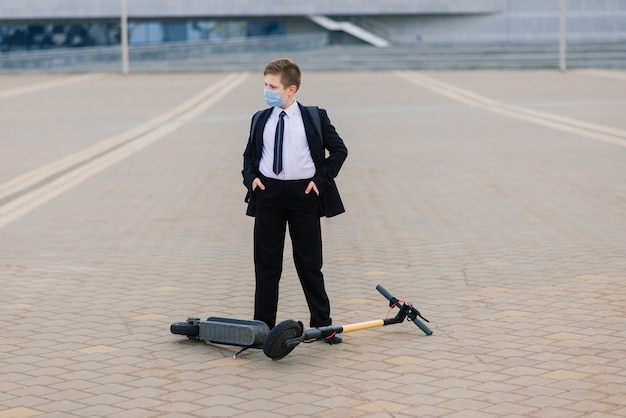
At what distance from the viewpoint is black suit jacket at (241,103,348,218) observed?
5637 mm

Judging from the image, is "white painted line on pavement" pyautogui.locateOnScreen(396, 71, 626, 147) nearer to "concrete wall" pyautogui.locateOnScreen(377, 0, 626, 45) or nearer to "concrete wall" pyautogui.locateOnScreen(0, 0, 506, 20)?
"concrete wall" pyautogui.locateOnScreen(0, 0, 506, 20)

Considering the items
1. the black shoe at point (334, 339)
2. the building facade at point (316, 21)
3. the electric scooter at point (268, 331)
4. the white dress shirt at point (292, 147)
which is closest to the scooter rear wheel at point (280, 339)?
the electric scooter at point (268, 331)

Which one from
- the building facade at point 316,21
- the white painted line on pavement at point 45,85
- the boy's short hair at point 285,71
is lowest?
the white painted line on pavement at point 45,85

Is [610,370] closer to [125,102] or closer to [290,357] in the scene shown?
[290,357]

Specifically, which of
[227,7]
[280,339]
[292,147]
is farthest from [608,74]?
[280,339]

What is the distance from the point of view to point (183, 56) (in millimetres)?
57125

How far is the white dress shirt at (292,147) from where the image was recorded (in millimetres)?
5641

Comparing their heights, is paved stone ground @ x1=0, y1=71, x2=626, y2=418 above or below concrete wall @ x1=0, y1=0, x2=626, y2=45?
below

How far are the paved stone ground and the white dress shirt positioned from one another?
91 cm

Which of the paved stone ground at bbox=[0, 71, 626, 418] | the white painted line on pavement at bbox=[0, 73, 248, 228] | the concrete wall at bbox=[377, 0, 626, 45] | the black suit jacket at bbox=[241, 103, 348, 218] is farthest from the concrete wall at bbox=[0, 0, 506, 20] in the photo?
the black suit jacket at bbox=[241, 103, 348, 218]

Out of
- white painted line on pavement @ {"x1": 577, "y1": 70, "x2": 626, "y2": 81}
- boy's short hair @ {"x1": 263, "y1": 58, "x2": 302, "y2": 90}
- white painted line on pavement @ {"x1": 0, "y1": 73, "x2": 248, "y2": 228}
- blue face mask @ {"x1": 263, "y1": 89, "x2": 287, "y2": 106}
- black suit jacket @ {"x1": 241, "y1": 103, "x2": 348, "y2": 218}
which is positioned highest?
boy's short hair @ {"x1": 263, "y1": 58, "x2": 302, "y2": 90}

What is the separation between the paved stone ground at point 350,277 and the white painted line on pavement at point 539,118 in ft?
0.52

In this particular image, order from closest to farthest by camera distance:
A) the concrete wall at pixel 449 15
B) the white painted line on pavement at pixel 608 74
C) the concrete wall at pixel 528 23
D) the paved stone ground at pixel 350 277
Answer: the paved stone ground at pixel 350 277
the white painted line on pavement at pixel 608 74
the concrete wall at pixel 449 15
the concrete wall at pixel 528 23

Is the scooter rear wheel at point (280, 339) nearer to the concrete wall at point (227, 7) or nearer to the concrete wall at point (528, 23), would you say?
the concrete wall at point (227, 7)
